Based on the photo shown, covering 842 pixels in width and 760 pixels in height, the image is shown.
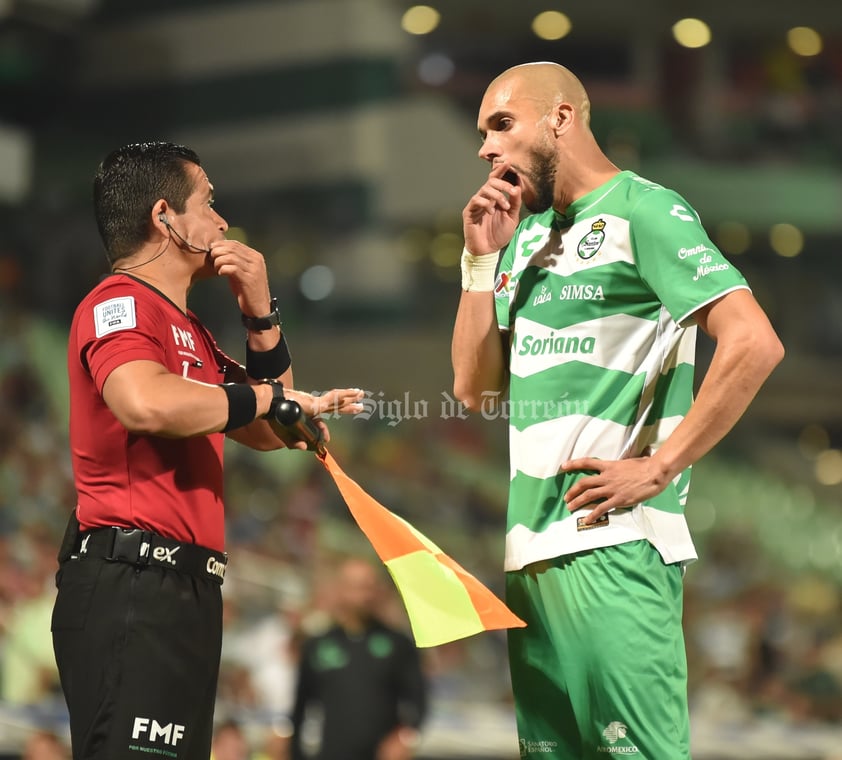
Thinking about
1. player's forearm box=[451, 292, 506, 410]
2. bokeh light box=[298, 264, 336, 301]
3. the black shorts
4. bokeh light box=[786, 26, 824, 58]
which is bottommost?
the black shorts

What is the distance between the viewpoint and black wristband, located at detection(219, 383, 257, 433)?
110 inches

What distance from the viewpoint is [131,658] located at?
272 cm

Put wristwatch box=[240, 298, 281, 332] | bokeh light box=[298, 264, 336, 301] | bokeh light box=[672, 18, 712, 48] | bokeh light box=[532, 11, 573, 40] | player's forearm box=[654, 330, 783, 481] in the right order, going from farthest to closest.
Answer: bokeh light box=[672, 18, 712, 48], bokeh light box=[532, 11, 573, 40], bokeh light box=[298, 264, 336, 301], wristwatch box=[240, 298, 281, 332], player's forearm box=[654, 330, 783, 481]

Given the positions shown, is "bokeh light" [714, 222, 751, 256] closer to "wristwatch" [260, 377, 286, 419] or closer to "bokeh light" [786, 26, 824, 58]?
"bokeh light" [786, 26, 824, 58]

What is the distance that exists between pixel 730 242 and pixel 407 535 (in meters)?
12.0

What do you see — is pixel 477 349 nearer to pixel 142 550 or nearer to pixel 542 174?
pixel 542 174

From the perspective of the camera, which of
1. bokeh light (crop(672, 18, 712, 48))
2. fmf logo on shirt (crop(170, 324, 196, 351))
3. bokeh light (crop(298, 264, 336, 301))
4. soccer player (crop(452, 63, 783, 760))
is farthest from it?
bokeh light (crop(672, 18, 712, 48))

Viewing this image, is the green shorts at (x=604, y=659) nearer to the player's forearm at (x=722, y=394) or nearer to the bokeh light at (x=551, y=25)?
the player's forearm at (x=722, y=394)

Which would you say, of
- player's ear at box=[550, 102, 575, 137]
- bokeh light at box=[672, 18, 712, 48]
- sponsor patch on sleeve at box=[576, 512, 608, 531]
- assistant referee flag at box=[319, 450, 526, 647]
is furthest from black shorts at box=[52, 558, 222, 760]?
bokeh light at box=[672, 18, 712, 48]

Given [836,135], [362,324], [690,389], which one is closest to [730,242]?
[836,135]

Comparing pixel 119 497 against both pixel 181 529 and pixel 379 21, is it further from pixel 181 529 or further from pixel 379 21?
pixel 379 21

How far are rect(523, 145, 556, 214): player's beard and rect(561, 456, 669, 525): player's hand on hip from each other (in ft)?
2.28

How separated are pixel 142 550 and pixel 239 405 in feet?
1.32

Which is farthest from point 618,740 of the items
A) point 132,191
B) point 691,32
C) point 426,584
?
point 691,32
